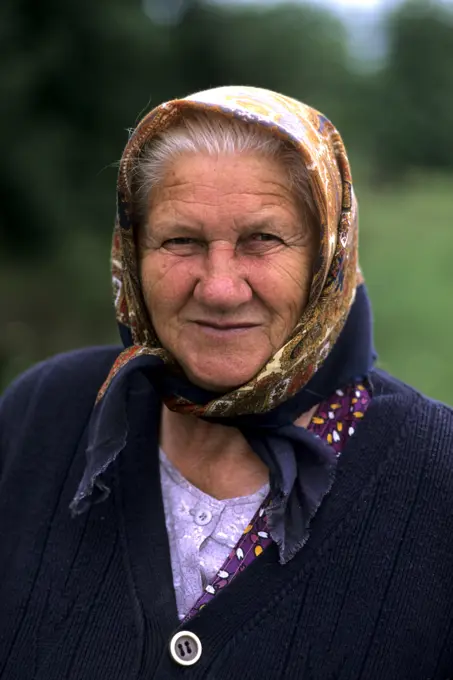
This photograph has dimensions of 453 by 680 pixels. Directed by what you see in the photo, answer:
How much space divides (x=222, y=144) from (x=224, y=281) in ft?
0.97

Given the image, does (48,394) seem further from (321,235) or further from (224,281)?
(321,235)

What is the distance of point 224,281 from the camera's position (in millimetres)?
1739

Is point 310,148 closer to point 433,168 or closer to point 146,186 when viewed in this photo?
point 146,186

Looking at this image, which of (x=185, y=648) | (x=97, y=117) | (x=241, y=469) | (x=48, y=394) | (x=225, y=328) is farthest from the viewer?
(x=97, y=117)

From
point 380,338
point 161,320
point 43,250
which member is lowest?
point 380,338

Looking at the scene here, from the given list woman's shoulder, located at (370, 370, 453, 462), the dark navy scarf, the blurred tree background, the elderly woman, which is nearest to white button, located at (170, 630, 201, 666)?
the elderly woman

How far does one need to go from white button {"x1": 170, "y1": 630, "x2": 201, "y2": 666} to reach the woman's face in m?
0.55

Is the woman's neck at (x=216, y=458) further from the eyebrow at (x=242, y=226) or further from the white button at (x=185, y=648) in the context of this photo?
the eyebrow at (x=242, y=226)

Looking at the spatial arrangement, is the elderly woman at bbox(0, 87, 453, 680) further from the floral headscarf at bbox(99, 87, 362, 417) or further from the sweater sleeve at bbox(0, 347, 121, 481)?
the sweater sleeve at bbox(0, 347, 121, 481)

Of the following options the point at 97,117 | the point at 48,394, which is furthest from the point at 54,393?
the point at 97,117

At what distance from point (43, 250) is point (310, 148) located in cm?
→ 596

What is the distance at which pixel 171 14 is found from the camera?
7117 mm

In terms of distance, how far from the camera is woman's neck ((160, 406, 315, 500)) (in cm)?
193

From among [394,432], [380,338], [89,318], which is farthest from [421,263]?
[394,432]
